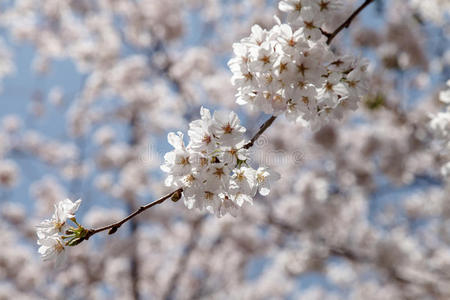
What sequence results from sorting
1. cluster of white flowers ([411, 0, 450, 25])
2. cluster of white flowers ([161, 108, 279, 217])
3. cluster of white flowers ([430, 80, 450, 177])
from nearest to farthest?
cluster of white flowers ([161, 108, 279, 217]), cluster of white flowers ([430, 80, 450, 177]), cluster of white flowers ([411, 0, 450, 25])

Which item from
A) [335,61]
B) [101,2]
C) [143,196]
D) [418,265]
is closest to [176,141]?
[335,61]

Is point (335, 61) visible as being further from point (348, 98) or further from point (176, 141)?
point (176, 141)

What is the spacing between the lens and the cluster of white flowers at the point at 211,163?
4.15ft

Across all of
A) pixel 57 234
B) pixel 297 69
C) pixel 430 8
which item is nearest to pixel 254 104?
pixel 297 69

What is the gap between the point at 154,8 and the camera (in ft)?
25.4

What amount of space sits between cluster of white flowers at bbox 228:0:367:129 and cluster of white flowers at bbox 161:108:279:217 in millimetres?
170

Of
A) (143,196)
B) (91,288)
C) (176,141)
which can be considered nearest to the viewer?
(176,141)

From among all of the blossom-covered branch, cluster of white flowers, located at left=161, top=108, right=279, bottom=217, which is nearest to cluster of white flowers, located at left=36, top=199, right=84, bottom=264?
the blossom-covered branch

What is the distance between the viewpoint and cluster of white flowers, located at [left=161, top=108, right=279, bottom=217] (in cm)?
127

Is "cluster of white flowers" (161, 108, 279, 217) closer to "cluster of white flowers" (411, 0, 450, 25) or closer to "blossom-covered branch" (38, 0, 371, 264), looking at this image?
"blossom-covered branch" (38, 0, 371, 264)

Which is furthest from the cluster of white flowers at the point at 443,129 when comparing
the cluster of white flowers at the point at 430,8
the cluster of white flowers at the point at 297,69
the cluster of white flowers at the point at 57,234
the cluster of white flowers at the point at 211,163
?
the cluster of white flowers at the point at 430,8

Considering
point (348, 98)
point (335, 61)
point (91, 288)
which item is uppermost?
point (91, 288)

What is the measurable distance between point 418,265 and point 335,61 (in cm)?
616

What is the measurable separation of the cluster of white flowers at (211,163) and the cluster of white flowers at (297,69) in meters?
0.17
